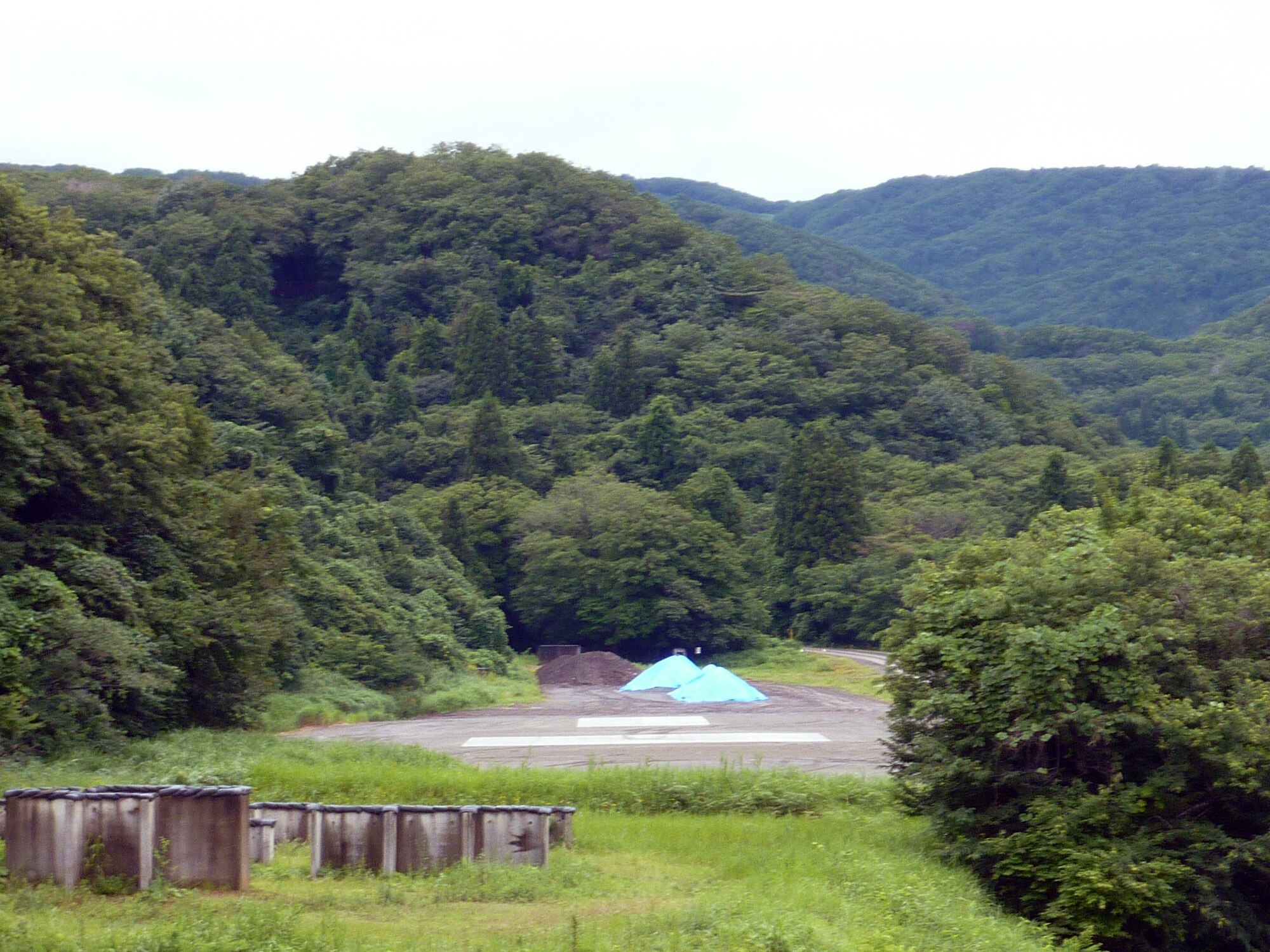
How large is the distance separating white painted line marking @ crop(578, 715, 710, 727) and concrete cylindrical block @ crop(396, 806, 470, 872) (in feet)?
52.6

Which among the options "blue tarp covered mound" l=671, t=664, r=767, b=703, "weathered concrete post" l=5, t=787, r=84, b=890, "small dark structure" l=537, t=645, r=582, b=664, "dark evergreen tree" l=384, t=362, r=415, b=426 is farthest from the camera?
"dark evergreen tree" l=384, t=362, r=415, b=426

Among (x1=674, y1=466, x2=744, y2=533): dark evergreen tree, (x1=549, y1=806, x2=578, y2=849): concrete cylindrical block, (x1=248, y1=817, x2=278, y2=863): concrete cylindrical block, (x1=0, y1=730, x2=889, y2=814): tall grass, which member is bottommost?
(x1=0, y1=730, x2=889, y2=814): tall grass

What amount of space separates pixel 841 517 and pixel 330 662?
2923 centimetres

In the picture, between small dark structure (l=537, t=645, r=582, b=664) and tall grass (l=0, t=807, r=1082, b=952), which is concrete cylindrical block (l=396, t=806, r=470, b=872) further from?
small dark structure (l=537, t=645, r=582, b=664)

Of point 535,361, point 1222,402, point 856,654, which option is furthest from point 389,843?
point 1222,402

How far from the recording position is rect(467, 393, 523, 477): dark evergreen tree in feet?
198

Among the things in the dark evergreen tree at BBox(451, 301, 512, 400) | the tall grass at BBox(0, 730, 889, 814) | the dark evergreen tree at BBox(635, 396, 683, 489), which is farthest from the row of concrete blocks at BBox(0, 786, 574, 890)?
the dark evergreen tree at BBox(451, 301, 512, 400)

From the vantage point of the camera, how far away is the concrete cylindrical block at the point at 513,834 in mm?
11648

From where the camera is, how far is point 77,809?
9688mm

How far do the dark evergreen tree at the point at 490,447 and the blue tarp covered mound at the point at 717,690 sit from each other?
26.9 m

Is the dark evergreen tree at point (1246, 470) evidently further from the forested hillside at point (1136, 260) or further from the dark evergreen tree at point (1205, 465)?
the forested hillside at point (1136, 260)

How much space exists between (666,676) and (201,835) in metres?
29.3

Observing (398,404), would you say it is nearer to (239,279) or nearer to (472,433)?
(472,433)

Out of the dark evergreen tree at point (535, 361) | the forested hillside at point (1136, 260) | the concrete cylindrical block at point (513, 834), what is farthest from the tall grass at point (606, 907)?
the forested hillside at point (1136, 260)
